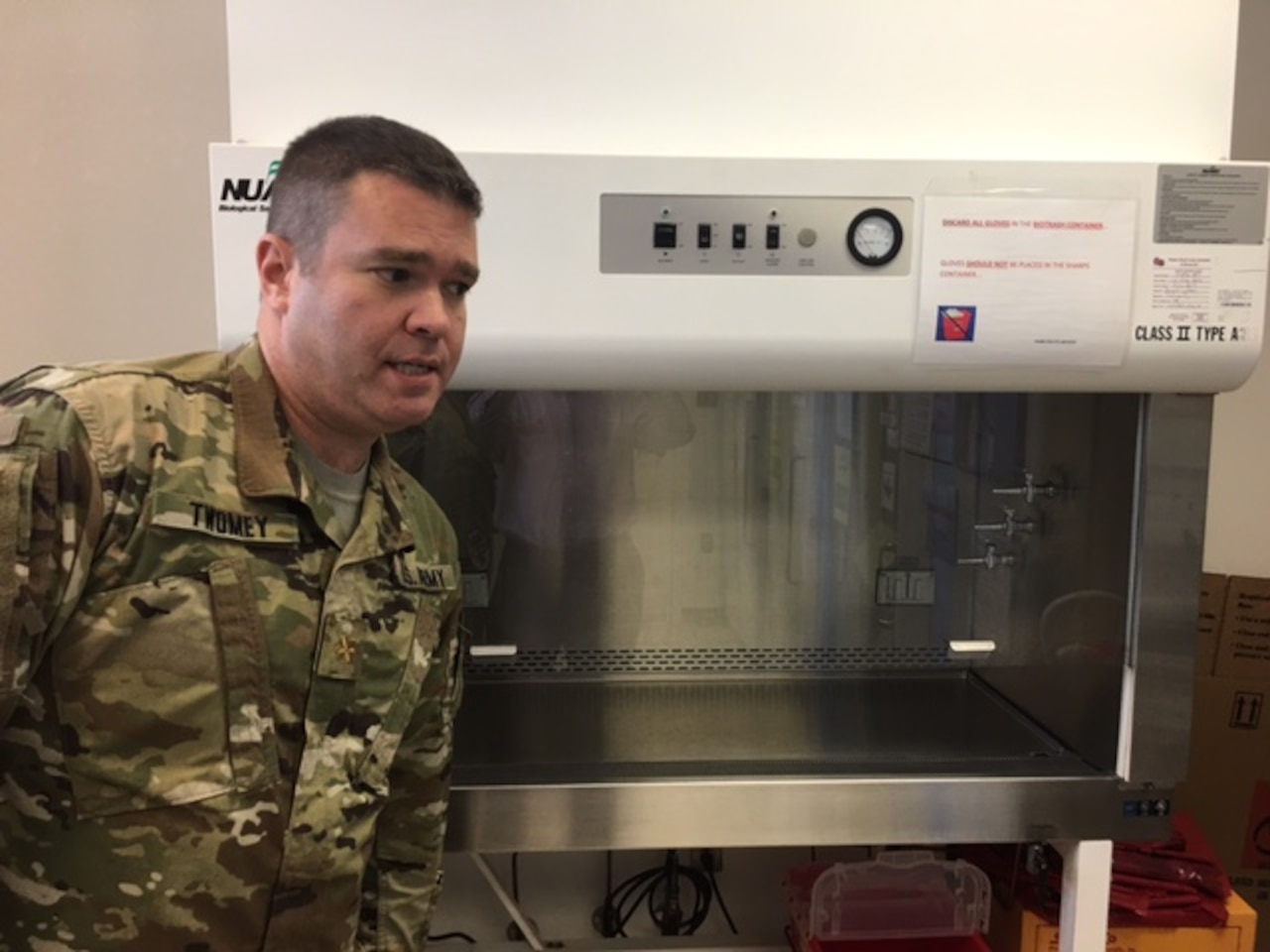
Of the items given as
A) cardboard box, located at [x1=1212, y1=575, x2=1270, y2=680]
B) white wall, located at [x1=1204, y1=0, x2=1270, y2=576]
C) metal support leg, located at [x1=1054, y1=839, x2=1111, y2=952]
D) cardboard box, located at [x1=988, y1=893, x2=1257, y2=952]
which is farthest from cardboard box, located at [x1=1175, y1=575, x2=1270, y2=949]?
metal support leg, located at [x1=1054, y1=839, x2=1111, y2=952]

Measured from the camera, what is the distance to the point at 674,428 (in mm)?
1483

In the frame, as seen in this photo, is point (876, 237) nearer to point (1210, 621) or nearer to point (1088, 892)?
point (1088, 892)

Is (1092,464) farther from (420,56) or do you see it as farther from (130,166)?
(130,166)

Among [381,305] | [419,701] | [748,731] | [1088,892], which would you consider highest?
[381,305]

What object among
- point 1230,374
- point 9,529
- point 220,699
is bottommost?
point 220,699

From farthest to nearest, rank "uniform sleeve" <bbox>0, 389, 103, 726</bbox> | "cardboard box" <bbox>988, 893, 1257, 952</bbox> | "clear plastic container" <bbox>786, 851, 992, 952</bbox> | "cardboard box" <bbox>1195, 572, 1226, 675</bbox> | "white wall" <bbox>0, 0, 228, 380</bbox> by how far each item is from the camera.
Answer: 1. "cardboard box" <bbox>1195, 572, 1226, 675</bbox>
2. "white wall" <bbox>0, 0, 228, 380</bbox>
3. "clear plastic container" <bbox>786, 851, 992, 952</bbox>
4. "cardboard box" <bbox>988, 893, 1257, 952</bbox>
5. "uniform sleeve" <bbox>0, 389, 103, 726</bbox>

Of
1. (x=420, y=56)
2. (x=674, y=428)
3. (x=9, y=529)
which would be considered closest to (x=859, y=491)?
(x=674, y=428)

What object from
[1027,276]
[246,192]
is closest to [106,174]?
[246,192]

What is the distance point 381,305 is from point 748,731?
747 millimetres

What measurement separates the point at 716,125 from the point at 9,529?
0.73 m

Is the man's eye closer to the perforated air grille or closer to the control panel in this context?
the control panel

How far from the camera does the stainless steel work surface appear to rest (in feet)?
3.82

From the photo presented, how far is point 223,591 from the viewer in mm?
820

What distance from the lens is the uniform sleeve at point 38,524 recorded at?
2.38 ft
